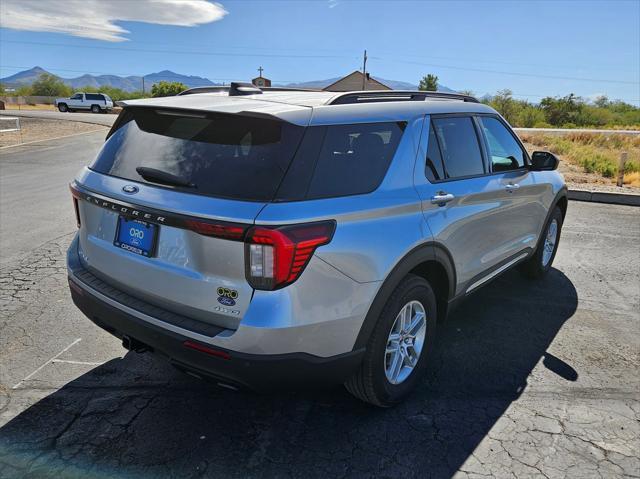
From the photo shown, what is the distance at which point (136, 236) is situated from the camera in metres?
2.58

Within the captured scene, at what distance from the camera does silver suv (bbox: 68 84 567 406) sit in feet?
7.41

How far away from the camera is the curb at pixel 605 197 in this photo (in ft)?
33.6

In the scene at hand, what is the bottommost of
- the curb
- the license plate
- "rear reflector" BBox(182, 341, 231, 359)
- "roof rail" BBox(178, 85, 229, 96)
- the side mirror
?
the curb

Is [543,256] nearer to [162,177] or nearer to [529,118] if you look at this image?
[162,177]

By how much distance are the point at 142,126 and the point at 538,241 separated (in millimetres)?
3899

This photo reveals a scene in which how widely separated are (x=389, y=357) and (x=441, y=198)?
40.1 inches

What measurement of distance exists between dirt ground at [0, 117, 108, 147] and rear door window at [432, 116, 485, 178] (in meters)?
18.3

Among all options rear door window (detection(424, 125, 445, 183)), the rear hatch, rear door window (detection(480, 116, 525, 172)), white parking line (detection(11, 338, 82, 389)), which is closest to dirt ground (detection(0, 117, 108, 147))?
white parking line (detection(11, 338, 82, 389))

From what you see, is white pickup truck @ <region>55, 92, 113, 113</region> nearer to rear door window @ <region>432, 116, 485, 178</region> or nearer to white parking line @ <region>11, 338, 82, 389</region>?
white parking line @ <region>11, 338, 82, 389</region>

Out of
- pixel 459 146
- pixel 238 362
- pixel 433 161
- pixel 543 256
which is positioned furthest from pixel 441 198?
pixel 543 256

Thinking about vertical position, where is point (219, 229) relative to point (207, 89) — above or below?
below

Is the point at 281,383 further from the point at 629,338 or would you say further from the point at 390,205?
the point at 629,338

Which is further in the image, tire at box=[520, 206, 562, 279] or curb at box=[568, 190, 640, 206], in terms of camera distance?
curb at box=[568, 190, 640, 206]

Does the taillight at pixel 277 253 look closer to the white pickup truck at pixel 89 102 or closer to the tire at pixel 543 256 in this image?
the tire at pixel 543 256
